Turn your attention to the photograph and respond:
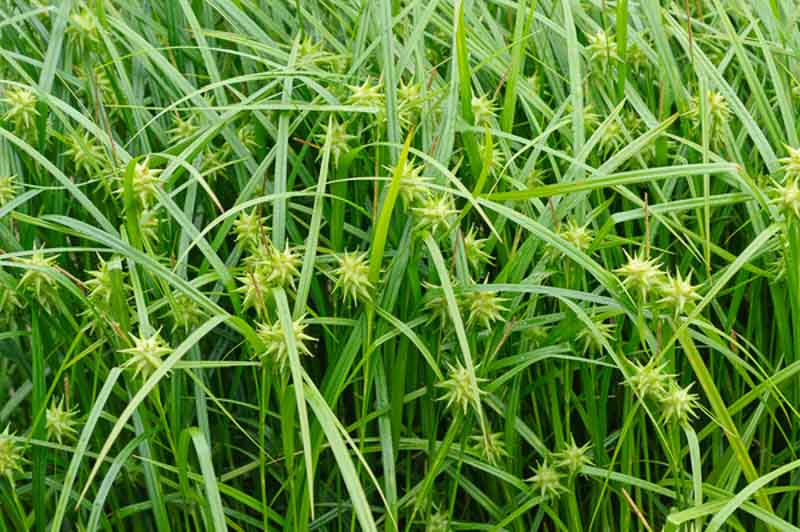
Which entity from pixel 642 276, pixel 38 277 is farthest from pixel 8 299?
pixel 642 276

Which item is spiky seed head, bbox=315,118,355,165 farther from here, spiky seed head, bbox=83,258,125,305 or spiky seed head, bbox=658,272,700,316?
spiky seed head, bbox=658,272,700,316

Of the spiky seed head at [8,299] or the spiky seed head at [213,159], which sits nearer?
the spiky seed head at [8,299]

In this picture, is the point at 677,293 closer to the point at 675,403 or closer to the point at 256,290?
the point at 675,403

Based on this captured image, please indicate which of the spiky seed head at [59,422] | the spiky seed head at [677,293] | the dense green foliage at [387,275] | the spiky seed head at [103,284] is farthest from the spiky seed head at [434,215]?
the spiky seed head at [59,422]

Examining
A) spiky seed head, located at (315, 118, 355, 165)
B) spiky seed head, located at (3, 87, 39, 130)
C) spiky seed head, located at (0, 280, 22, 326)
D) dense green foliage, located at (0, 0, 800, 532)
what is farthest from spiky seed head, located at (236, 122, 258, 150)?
spiky seed head, located at (0, 280, 22, 326)

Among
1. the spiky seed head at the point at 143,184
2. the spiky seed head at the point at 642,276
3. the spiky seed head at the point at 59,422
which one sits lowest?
the spiky seed head at the point at 59,422

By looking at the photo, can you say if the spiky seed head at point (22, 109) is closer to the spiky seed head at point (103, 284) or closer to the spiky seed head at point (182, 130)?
the spiky seed head at point (182, 130)

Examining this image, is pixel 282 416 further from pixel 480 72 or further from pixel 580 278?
pixel 480 72

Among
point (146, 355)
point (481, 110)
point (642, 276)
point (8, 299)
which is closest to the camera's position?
point (146, 355)
